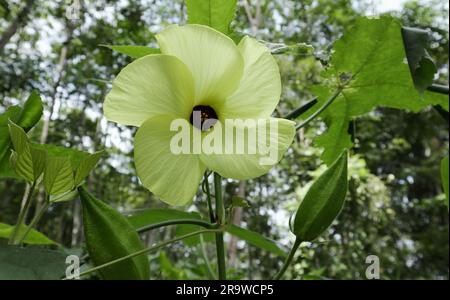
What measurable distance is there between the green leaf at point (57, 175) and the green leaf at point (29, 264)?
5 centimetres

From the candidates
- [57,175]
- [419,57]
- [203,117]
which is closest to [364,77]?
[419,57]

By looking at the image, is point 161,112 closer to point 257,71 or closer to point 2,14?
point 257,71

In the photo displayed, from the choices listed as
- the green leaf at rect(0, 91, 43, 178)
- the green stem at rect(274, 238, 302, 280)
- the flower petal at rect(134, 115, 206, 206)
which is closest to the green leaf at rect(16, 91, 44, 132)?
the green leaf at rect(0, 91, 43, 178)

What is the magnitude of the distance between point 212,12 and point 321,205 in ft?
0.64

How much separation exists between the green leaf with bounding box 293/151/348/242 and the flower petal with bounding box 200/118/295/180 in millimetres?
87

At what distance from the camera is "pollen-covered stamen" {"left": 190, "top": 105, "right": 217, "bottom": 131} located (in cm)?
34

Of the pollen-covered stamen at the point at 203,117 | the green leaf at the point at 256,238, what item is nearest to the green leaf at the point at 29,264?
the pollen-covered stamen at the point at 203,117

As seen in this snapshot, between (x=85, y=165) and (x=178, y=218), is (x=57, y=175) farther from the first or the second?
(x=178, y=218)

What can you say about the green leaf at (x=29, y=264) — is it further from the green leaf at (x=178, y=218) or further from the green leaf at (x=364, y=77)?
the green leaf at (x=364, y=77)

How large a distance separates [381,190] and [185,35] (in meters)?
3.85

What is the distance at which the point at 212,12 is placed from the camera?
406 millimetres

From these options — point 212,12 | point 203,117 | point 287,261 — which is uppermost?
point 212,12

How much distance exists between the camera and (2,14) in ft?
12.5

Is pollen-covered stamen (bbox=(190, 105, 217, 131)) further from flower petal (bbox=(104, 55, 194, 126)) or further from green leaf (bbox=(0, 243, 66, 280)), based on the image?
green leaf (bbox=(0, 243, 66, 280))
